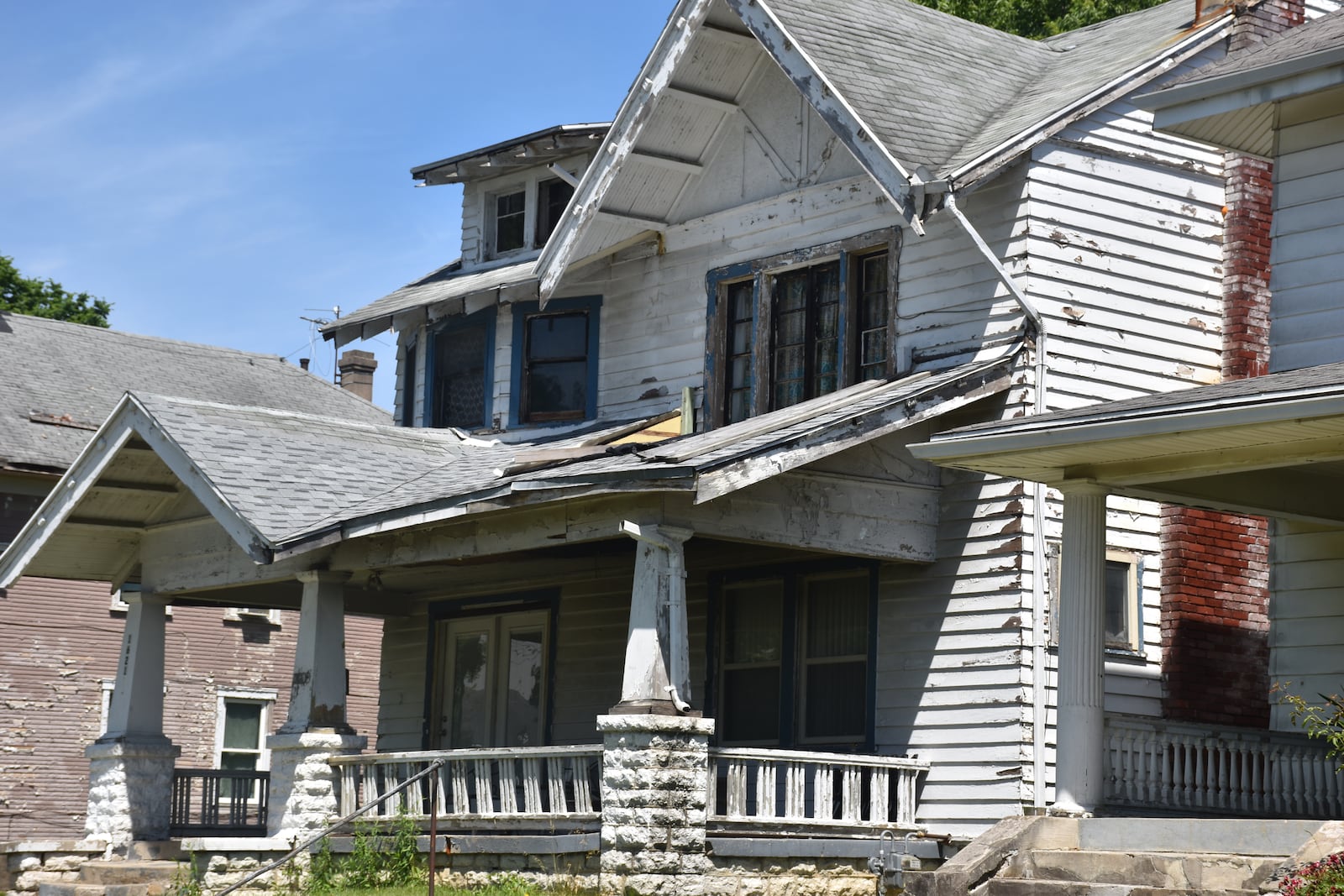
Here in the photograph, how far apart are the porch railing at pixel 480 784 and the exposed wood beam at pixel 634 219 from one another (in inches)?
233

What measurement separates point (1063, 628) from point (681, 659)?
2.94 meters

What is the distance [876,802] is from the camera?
50.2 ft

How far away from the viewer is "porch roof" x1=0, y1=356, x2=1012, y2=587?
46.5ft

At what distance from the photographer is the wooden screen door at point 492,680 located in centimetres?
2055

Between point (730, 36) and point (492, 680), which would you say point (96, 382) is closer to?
point (492, 680)

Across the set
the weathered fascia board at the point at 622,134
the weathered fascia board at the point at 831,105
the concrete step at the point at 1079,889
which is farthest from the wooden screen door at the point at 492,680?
the concrete step at the point at 1079,889

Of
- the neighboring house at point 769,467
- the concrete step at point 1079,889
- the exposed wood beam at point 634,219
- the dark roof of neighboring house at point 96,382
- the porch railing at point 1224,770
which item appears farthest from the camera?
the dark roof of neighboring house at point 96,382

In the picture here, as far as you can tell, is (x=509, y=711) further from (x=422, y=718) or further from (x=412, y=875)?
(x=412, y=875)

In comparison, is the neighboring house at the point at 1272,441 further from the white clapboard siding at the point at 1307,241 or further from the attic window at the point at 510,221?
the attic window at the point at 510,221

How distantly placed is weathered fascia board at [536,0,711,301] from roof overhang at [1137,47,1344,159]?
494 centimetres

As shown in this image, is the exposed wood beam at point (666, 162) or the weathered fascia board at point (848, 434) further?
the exposed wood beam at point (666, 162)

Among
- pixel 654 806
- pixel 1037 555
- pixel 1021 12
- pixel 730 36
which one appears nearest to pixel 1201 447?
pixel 1037 555

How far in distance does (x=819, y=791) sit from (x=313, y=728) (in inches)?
197

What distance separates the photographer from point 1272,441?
11.9 metres
